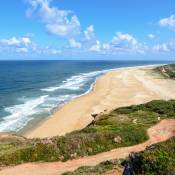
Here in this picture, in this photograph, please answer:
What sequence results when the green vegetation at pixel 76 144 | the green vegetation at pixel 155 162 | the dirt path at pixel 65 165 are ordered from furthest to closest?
the green vegetation at pixel 76 144
the dirt path at pixel 65 165
the green vegetation at pixel 155 162

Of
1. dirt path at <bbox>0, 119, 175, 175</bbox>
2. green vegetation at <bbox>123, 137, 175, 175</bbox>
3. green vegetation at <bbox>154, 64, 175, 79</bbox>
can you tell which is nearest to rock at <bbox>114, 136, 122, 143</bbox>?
dirt path at <bbox>0, 119, 175, 175</bbox>

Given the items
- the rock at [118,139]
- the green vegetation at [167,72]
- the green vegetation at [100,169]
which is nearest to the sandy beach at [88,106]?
the rock at [118,139]

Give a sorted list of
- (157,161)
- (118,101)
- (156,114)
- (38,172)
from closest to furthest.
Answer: (157,161) < (38,172) < (156,114) < (118,101)

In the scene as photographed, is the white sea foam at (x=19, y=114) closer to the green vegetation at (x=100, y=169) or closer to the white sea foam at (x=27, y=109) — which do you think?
the white sea foam at (x=27, y=109)

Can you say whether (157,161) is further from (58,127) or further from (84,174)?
(58,127)

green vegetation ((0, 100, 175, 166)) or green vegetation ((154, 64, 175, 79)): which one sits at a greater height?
green vegetation ((0, 100, 175, 166))

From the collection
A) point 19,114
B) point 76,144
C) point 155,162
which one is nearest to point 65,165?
point 76,144

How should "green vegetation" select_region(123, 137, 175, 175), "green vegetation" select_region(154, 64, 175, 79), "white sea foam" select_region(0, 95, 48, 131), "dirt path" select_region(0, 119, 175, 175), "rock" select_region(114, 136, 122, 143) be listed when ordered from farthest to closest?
"green vegetation" select_region(154, 64, 175, 79), "white sea foam" select_region(0, 95, 48, 131), "rock" select_region(114, 136, 122, 143), "dirt path" select_region(0, 119, 175, 175), "green vegetation" select_region(123, 137, 175, 175)

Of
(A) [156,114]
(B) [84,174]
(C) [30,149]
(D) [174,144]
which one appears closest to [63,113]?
(A) [156,114]

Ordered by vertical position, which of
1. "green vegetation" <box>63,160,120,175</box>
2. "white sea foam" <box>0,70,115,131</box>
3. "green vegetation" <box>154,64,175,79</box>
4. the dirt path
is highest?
"green vegetation" <box>63,160,120,175</box>

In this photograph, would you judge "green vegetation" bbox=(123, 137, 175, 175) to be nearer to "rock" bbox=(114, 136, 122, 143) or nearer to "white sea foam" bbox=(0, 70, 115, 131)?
"rock" bbox=(114, 136, 122, 143)

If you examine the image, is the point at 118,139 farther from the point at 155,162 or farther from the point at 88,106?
the point at 88,106
